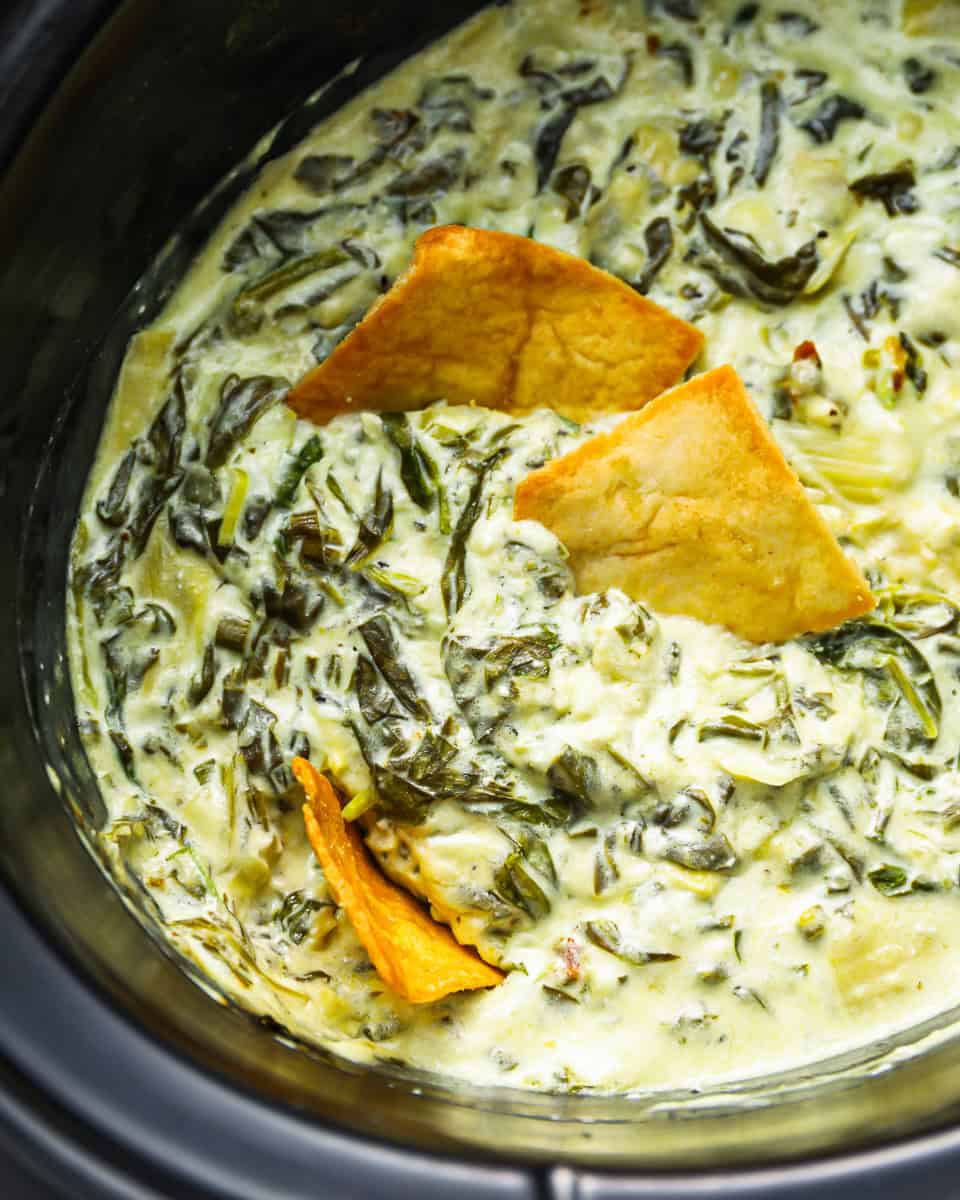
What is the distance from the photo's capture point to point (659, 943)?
2.36m

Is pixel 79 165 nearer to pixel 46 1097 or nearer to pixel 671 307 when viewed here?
pixel 671 307

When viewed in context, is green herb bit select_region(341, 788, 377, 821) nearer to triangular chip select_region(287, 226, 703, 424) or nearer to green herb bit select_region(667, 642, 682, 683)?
green herb bit select_region(667, 642, 682, 683)

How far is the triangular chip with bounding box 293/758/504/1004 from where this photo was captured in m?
2.21

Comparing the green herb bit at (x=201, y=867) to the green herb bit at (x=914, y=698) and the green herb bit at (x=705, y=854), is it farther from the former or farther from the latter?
the green herb bit at (x=914, y=698)

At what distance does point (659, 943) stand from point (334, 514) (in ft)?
3.28

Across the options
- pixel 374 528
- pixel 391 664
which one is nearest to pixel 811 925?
pixel 391 664

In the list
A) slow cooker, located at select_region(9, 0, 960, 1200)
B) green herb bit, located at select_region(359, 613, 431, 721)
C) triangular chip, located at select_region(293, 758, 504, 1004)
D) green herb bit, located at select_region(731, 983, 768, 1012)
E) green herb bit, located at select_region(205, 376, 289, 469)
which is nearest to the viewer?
slow cooker, located at select_region(9, 0, 960, 1200)

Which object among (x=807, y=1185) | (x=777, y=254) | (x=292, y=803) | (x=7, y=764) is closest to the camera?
(x=807, y=1185)

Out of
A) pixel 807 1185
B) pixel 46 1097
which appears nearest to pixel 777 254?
pixel 807 1185

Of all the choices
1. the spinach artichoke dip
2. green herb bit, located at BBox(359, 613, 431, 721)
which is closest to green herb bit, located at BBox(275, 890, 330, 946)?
the spinach artichoke dip

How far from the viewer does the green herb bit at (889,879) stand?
2393mm

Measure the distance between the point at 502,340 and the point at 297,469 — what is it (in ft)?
1.57

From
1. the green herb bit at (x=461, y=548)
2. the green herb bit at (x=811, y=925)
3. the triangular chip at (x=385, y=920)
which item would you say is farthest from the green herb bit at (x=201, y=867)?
the green herb bit at (x=811, y=925)

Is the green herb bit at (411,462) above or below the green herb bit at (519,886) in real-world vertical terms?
above
